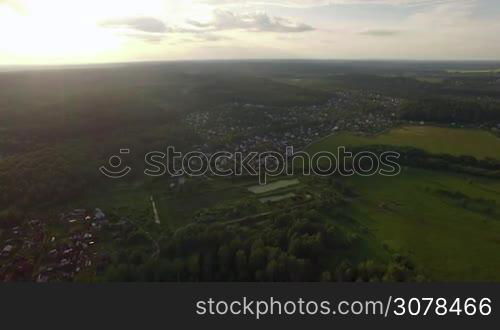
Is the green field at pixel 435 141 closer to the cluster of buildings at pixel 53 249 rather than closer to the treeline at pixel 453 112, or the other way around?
the treeline at pixel 453 112

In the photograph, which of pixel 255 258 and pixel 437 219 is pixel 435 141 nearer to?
pixel 437 219

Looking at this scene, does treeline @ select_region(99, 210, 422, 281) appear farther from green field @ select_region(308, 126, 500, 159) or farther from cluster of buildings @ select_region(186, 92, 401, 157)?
green field @ select_region(308, 126, 500, 159)

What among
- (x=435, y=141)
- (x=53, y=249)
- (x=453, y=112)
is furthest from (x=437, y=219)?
(x=453, y=112)

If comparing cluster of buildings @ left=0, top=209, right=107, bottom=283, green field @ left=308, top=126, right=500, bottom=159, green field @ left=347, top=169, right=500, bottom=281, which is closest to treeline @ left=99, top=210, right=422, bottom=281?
cluster of buildings @ left=0, top=209, right=107, bottom=283

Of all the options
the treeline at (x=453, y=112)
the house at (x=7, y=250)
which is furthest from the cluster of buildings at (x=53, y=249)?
the treeline at (x=453, y=112)

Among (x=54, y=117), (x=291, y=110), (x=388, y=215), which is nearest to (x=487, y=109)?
(x=291, y=110)

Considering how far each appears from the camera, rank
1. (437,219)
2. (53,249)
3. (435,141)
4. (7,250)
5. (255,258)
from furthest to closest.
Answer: (435,141) < (437,219) < (53,249) < (7,250) < (255,258)
